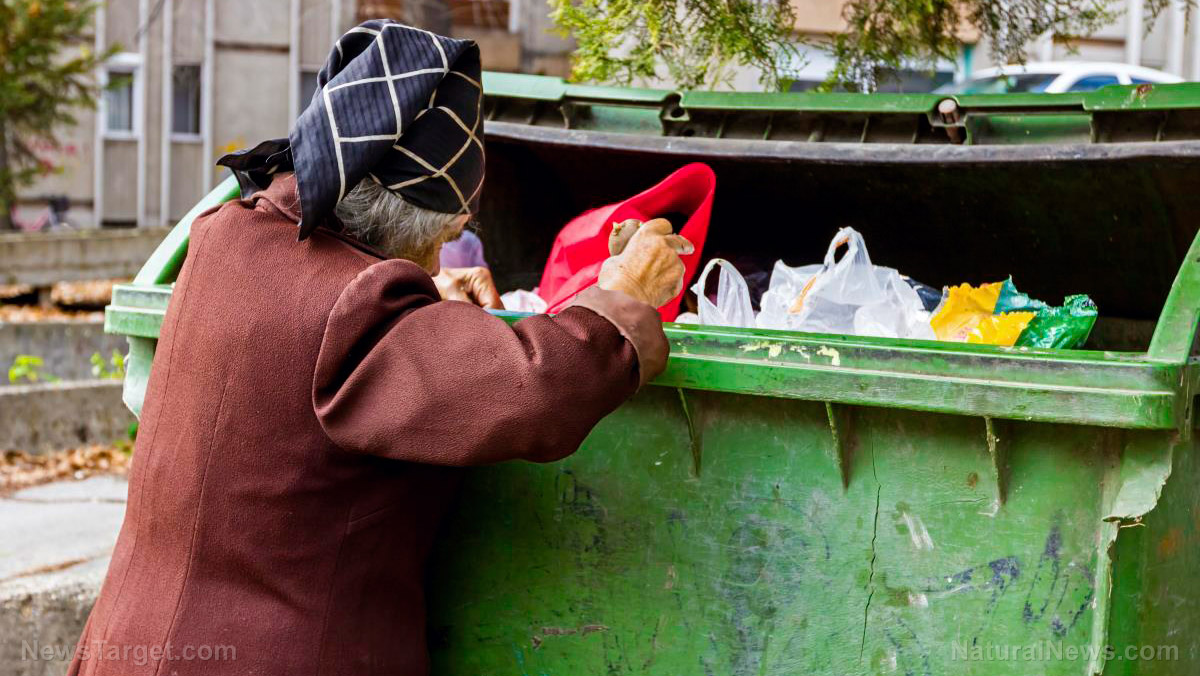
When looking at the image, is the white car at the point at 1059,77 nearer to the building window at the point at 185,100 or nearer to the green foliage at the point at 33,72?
the green foliage at the point at 33,72

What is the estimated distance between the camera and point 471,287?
271cm

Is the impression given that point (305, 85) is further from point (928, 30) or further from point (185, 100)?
point (928, 30)

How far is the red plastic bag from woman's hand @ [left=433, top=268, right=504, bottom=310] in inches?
9.3

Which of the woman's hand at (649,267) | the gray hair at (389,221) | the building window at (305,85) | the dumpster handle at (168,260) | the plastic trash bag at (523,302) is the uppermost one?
the gray hair at (389,221)

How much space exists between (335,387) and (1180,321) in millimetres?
1127

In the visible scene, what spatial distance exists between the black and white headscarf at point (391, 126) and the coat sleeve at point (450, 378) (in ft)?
0.49

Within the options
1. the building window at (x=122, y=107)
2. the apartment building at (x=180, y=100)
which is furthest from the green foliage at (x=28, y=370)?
the building window at (x=122, y=107)

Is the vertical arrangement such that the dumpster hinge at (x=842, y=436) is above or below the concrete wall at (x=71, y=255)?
above

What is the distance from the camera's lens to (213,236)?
1.80 metres

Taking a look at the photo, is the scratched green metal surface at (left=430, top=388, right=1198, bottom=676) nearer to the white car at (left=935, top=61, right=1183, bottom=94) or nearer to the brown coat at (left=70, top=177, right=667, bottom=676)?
the brown coat at (left=70, top=177, right=667, bottom=676)

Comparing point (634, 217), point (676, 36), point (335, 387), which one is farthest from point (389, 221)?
point (676, 36)

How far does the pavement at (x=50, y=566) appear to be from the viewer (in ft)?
10.3

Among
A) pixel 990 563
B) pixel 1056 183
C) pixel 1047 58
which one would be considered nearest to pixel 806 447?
pixel 990 563

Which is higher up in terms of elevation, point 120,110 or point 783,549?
point 783,549
